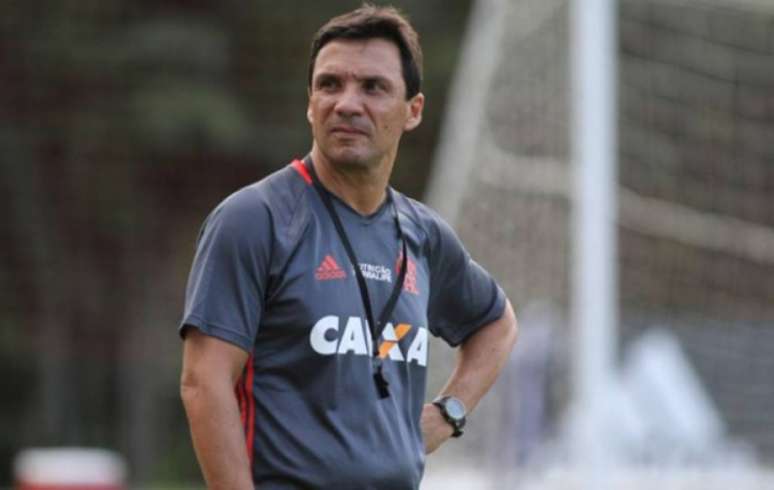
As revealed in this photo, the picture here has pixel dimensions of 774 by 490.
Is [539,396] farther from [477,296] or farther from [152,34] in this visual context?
[152,34]

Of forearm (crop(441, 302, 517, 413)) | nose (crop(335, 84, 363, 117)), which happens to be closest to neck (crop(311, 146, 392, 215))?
nose (crop(335, 84, 363, 117))

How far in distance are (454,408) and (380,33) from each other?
1012 mm

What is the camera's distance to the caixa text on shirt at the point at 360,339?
454 cm

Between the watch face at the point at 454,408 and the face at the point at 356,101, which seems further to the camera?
the watch face at the point at 454,408

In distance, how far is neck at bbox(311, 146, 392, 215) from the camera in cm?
472

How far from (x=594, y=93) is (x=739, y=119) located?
2.30 metres

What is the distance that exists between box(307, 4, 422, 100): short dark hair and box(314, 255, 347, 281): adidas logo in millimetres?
452

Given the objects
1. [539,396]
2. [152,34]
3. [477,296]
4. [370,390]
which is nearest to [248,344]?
[370,390]

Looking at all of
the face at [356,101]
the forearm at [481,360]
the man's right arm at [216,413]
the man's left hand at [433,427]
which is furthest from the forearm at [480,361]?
the man's right arm at [216,413]

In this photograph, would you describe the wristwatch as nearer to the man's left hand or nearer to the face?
the man's left hand

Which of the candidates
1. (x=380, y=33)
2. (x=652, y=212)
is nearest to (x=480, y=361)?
(x=380, y=33)

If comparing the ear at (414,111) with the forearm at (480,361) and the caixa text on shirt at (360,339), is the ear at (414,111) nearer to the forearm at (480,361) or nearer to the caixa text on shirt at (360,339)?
the caixa text on shirt at (360,339)

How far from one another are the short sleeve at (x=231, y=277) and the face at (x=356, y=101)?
0.30 m

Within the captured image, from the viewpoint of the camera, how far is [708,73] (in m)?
12.4
